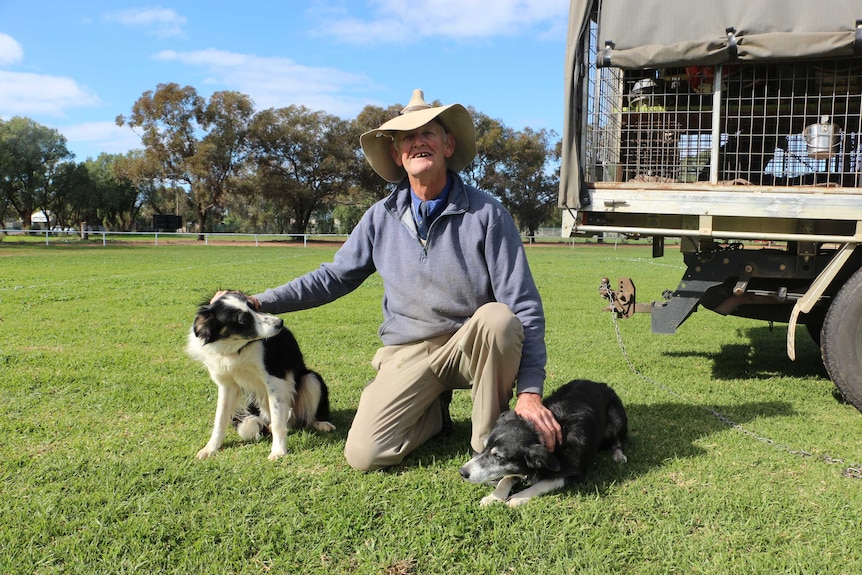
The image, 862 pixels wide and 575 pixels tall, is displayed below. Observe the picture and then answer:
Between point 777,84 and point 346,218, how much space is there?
3057 inches

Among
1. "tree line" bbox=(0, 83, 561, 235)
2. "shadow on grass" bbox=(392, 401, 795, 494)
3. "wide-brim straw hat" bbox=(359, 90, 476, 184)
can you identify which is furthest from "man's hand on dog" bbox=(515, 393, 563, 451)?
"tree line" bbox=(0, 83, 561, 235)

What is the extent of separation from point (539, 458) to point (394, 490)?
75cm

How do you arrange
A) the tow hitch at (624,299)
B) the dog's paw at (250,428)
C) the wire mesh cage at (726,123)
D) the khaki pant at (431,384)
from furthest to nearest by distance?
the tow hitch at (624,299)
the wire mesh cage at (726,123)
the dog's paw at (250,428)
the khaki pant at (431,384)

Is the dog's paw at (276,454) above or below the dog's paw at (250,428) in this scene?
below

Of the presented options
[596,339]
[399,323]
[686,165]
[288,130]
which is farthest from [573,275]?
[288,130]

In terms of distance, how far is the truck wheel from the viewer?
4281 millimetres

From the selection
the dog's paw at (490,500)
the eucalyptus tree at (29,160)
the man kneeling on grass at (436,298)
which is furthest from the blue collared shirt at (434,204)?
the eucalyptus tree at (29,160)

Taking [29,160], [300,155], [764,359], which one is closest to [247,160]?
[300,155]

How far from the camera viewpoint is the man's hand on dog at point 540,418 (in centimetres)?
309

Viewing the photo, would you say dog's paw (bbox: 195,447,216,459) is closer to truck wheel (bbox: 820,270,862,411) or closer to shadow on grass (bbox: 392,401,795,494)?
shadow on grass (bbox: 392,401,795,494)

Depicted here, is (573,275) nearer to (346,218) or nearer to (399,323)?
(399,323)

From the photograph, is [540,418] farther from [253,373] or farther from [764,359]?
[764,359]

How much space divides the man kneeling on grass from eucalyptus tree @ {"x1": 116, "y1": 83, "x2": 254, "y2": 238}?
139ft

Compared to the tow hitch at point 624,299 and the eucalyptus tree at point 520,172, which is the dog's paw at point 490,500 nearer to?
the tow hitch at point 624,299
